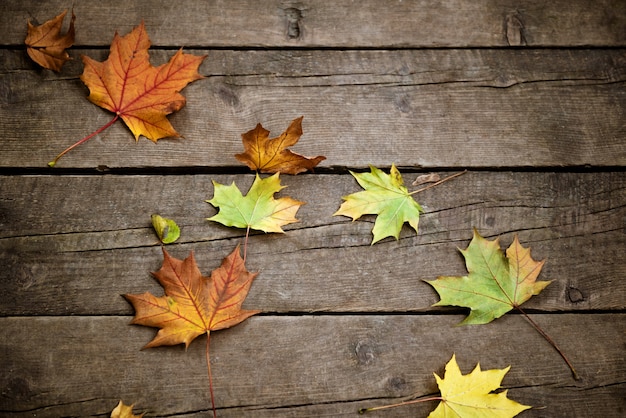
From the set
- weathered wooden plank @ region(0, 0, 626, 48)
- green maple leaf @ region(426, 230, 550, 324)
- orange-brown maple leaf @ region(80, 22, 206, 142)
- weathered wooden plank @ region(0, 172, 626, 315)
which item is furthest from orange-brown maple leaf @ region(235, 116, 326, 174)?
green maple leaf @ region(426, 230, 550, 324)

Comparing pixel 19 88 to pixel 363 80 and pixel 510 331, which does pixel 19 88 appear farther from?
pixel 510 331

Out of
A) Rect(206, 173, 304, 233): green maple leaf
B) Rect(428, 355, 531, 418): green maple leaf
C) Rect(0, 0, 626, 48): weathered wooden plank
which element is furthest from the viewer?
Rect(0, 0, 626, 48): weathered wooden plank

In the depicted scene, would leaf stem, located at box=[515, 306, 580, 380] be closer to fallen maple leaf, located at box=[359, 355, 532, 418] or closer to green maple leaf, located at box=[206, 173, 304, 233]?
fallen maple leaf, located at box=[359, 355, 532, 418]

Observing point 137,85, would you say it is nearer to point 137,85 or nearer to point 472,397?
point 137,85

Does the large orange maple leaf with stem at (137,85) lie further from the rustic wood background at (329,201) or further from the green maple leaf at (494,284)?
the green maple leaf at (494,284)

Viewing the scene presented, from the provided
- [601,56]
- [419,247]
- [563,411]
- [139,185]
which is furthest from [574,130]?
[139,185]

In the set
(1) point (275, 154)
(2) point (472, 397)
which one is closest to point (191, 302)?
(1) point (275, 154)

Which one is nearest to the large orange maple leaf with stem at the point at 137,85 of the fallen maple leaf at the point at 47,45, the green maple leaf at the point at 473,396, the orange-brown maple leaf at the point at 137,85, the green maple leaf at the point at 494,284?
the orange-brown maple leaf at the point at 137,85

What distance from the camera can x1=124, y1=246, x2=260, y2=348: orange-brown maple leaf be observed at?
130 cm

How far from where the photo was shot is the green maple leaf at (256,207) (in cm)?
138

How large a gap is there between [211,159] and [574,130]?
0.97 meters

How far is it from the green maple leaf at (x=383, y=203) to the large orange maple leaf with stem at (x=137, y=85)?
1.60 feet

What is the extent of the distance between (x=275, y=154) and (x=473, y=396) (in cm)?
73

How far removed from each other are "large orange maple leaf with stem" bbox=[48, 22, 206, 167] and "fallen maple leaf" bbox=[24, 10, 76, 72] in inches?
4.2
